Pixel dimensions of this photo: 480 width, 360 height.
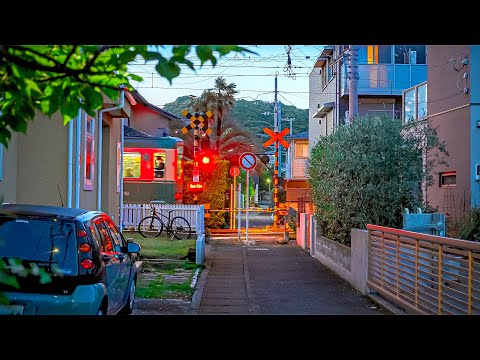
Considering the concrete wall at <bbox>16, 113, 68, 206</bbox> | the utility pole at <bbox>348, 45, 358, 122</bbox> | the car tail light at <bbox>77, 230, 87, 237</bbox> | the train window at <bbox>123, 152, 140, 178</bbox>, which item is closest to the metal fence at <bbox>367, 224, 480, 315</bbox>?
the car tail light at <bbox>77, 230, 87, 237</bbox>

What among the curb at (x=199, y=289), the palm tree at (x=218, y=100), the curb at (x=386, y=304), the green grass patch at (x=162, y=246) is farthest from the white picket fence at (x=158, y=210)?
the curb at (x=386, y=304)

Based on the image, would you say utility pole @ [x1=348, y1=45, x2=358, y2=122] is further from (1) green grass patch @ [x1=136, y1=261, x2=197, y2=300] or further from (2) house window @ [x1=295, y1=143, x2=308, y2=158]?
(2) house window @ [x1=295, y1=143, x2=308, y2=158]

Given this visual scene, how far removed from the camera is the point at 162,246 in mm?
17094

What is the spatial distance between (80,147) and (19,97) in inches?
326

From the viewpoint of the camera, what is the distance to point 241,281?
12.2 meters

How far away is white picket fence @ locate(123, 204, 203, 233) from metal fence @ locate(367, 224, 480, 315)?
937 centimetres

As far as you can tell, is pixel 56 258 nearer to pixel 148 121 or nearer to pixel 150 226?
pixel 150 226

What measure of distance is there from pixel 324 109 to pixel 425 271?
2220 cm

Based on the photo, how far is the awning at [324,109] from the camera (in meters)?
28.3

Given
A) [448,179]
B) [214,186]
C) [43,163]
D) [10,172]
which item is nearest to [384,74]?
[214,186]

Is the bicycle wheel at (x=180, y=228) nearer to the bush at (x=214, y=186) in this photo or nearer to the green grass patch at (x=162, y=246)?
the green grass patch at (x=162, y=246)
